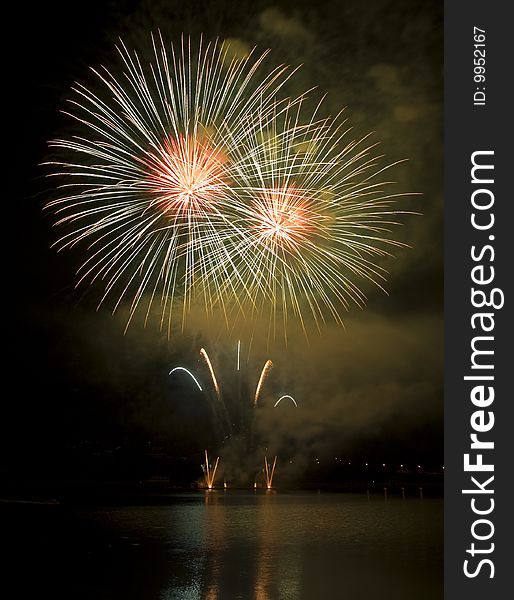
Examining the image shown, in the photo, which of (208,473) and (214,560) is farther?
(208,473)

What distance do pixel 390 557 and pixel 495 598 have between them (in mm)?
13687

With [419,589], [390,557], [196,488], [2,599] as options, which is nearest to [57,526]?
[390,557]

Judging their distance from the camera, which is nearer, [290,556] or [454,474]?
[454,474]

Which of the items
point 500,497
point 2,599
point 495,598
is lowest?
point 2,599

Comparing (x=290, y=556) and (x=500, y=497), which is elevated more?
(x=500, y=497)

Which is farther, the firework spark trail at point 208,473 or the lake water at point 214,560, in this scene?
the firework spark trail at point 208,473

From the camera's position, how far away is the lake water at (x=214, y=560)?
19.3 meters

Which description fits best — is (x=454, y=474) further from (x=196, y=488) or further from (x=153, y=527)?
(x=196, y=488)

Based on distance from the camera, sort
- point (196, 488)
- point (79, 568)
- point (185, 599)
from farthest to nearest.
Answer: point (196, 488) < point (79, 568) < point (185, 599)

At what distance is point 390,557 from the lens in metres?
28.2

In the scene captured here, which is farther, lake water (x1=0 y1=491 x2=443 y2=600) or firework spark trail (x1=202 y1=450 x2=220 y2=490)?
firework spark trail (x1=202 y1=450 x2=220 y2=490)

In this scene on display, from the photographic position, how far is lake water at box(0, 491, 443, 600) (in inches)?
761

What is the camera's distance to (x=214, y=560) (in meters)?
25.9

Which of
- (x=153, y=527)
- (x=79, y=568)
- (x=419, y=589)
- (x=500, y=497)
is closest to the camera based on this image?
(x=500, y=497)
